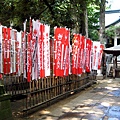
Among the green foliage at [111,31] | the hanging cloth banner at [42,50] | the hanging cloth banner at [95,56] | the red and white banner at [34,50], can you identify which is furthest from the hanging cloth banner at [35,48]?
the green foliage at [111,31]

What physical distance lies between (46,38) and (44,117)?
225 centimetres

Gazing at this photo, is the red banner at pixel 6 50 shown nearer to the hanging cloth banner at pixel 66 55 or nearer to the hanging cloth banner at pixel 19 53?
the hanging cloth banner at pixel 19 53

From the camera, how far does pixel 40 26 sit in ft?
22.2

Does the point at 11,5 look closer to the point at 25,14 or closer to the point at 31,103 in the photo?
the point at 25,14

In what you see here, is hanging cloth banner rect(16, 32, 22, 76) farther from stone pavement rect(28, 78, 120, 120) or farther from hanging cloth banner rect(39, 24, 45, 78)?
stone pavement rect(28, 78, 120, 120)

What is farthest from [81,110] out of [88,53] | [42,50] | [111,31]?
[111,31]

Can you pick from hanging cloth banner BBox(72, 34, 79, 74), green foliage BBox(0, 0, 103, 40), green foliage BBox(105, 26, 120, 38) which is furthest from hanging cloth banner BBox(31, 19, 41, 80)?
green foliage BBox(105, 26, 120, 38)

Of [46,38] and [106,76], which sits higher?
[46,38]

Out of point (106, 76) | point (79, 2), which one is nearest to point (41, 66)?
point (79, 2)

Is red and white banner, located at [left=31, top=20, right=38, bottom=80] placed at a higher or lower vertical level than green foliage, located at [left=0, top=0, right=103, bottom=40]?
lower

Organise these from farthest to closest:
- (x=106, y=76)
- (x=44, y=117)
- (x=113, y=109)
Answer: (x=106, y=76) → (x=113, y=109) → (x=44, y=117)

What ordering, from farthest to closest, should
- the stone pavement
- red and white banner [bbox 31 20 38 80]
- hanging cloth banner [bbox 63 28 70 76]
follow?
hanging cloth banner [bbox 63 28 70 76] < the stone pavement < red and white banner [bbox 31 20 38 80]

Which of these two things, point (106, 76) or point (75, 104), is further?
point (106, 76)

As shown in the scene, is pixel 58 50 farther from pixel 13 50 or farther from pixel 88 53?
pixel 88 53
